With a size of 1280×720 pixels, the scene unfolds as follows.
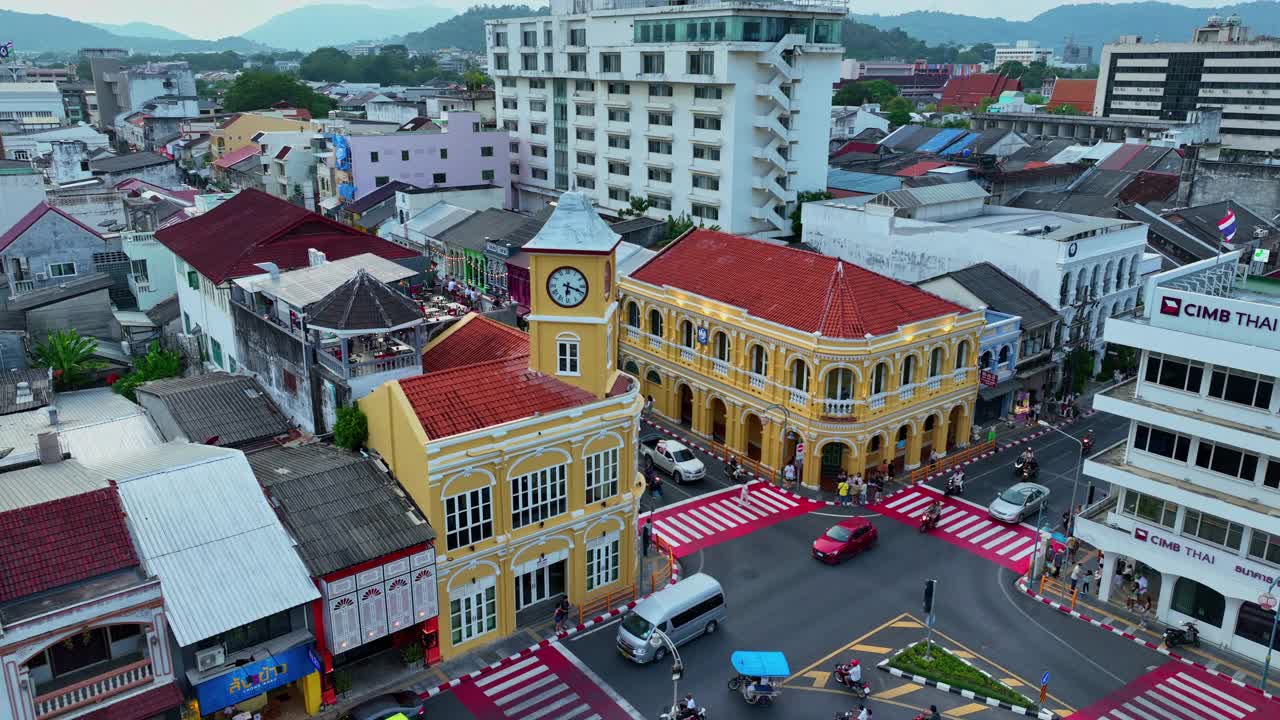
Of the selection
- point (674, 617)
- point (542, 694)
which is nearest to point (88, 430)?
point (542, 694)

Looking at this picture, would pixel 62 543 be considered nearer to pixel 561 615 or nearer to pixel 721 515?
pixel 561 615

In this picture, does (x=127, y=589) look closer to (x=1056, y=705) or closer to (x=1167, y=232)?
(x=1056, y=705)

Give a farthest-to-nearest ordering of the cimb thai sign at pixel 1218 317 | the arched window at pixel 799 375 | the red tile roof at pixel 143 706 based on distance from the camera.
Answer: the arched window at pixel 799 375, the cimb thai sign at pixel 1218 317, the red tile roof at pixel 143 706

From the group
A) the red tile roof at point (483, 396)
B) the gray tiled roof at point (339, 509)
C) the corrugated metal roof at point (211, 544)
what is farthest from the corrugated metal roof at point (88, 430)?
the red tile roof at point (483, 396)

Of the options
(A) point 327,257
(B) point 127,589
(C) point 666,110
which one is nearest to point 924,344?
(A) point 327,257

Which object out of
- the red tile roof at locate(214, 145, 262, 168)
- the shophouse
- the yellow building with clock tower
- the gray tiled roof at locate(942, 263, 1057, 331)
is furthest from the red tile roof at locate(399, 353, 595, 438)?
the red tile roof at locate(214, 145, 262, 168)

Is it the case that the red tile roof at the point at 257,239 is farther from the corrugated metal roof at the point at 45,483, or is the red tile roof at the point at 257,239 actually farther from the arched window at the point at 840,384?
the arched window at the point at 840,384
